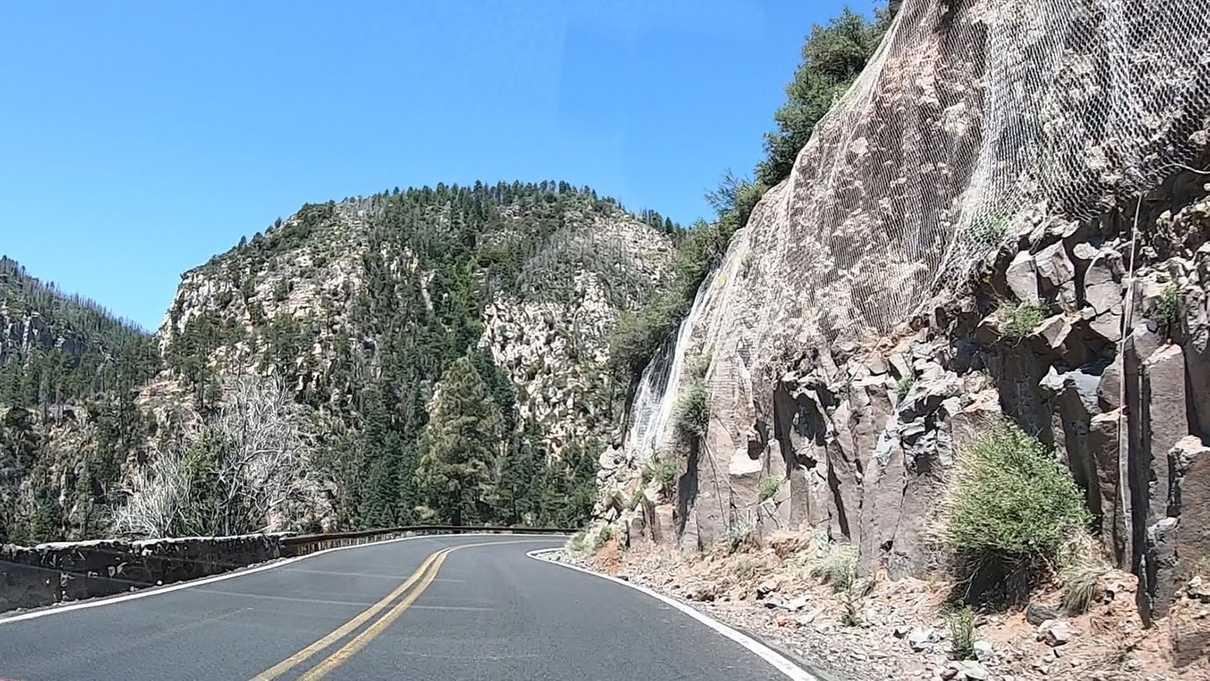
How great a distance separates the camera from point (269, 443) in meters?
55.9

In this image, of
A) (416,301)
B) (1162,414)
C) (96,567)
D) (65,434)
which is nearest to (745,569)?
(1162,414)

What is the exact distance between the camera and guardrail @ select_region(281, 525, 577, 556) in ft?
89.6

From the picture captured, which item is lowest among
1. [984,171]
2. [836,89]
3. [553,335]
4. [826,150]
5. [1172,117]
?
[1172,117]

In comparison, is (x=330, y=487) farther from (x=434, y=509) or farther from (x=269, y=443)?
(x=269, y=443)

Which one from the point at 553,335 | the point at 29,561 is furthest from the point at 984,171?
the point at 553,335

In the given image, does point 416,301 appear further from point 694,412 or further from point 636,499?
point 694,412

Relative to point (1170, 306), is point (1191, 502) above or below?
below

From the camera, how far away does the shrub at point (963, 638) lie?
7.79 meters

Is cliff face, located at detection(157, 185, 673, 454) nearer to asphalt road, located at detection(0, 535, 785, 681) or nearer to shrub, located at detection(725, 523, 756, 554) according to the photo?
shrub, located at detection(725, 523, 756, 554)

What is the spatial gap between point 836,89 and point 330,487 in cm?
8054

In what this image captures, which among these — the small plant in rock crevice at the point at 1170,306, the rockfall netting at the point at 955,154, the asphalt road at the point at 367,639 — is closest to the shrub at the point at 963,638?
the asphalt road at the point at 367,639

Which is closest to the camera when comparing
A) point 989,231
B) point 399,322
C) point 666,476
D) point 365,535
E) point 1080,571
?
point 1080,571

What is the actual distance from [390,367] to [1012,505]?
114808 mm

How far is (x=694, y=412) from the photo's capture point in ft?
68.2
